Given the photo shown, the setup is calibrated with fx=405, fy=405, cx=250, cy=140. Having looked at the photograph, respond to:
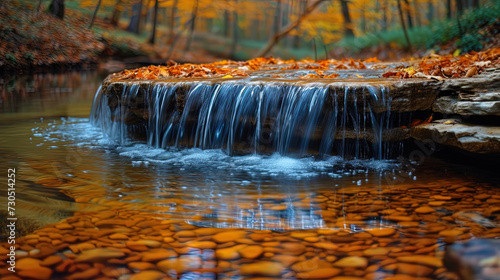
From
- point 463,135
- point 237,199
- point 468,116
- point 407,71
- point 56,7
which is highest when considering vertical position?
point 56,7

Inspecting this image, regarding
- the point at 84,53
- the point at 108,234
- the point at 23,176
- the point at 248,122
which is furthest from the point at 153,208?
the point at 84,53

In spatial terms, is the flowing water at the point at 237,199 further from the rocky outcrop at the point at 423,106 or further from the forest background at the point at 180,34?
the forest background at the point at 180,34

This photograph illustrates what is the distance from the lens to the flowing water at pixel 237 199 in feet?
6.98

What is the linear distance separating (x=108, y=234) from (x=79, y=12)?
25.3 m

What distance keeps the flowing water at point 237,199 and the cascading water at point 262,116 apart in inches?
0.6

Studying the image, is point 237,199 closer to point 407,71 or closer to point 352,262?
point 352,262

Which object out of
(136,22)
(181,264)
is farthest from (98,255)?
(136,22)

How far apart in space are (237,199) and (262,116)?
5.27 ft

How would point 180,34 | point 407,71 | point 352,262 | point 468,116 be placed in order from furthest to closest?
point 180,34 < point 407,71 < point 468,116 < point 352,262

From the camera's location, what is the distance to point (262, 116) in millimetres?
4590

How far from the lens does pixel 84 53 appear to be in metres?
17.6

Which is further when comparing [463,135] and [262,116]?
[262,116]

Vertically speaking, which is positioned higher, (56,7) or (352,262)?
(56,7)

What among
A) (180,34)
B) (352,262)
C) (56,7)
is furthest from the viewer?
(180,34)
